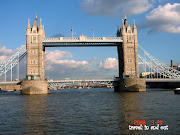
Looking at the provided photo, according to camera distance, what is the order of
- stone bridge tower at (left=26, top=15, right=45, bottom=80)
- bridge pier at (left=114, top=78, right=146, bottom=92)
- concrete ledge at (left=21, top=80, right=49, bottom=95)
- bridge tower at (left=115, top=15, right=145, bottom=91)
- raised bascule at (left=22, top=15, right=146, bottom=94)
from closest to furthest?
1. concrete ledge at (left=21, top=80, right=49, bottom=95)
2. raised bascule at (left=22, top=15, right=146, bottom=94)
3. bridge pier at (left=114, top=78, right=146, bottom=92)
4. stone bridge tower at (left=26, top=15, right=45, bottom=80)
5. bridge tower at (left=115, top=15, right=145, bottom=91)

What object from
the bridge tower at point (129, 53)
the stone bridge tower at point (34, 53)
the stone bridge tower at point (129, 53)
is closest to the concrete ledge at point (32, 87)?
the stone bridge tower at point (34, 53)

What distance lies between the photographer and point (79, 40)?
249ft

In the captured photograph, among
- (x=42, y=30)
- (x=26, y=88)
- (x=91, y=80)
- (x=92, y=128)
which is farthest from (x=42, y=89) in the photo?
(x=92, y=128)

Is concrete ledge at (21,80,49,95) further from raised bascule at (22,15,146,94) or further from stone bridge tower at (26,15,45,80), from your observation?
stone bridge tower at (26,15,45,80)

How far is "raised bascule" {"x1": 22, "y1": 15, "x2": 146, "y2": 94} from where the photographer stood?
235 ft

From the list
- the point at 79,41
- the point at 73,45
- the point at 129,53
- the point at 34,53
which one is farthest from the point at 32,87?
the point at 129,53

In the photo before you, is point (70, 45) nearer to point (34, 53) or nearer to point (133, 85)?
point (34, 53)

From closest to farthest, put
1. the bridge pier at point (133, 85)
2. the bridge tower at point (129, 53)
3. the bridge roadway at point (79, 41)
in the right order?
1. the bridge pier at point (133, 85)
2. the bridge roadway at point (79, 41)
3. the bridge tower at point (129, 53)

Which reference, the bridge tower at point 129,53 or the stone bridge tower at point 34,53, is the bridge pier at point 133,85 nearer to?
the bridge tower at point 129,53

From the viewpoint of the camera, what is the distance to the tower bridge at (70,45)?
2826 inches

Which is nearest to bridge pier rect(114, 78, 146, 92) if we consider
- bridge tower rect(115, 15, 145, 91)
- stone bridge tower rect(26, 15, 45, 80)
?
bridge tower rect(115, 15, 145, 91)

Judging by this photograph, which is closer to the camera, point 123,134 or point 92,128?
point 123,134

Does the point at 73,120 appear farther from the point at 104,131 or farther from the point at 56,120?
the point at 104,131

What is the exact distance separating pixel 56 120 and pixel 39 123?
1.97 meters
